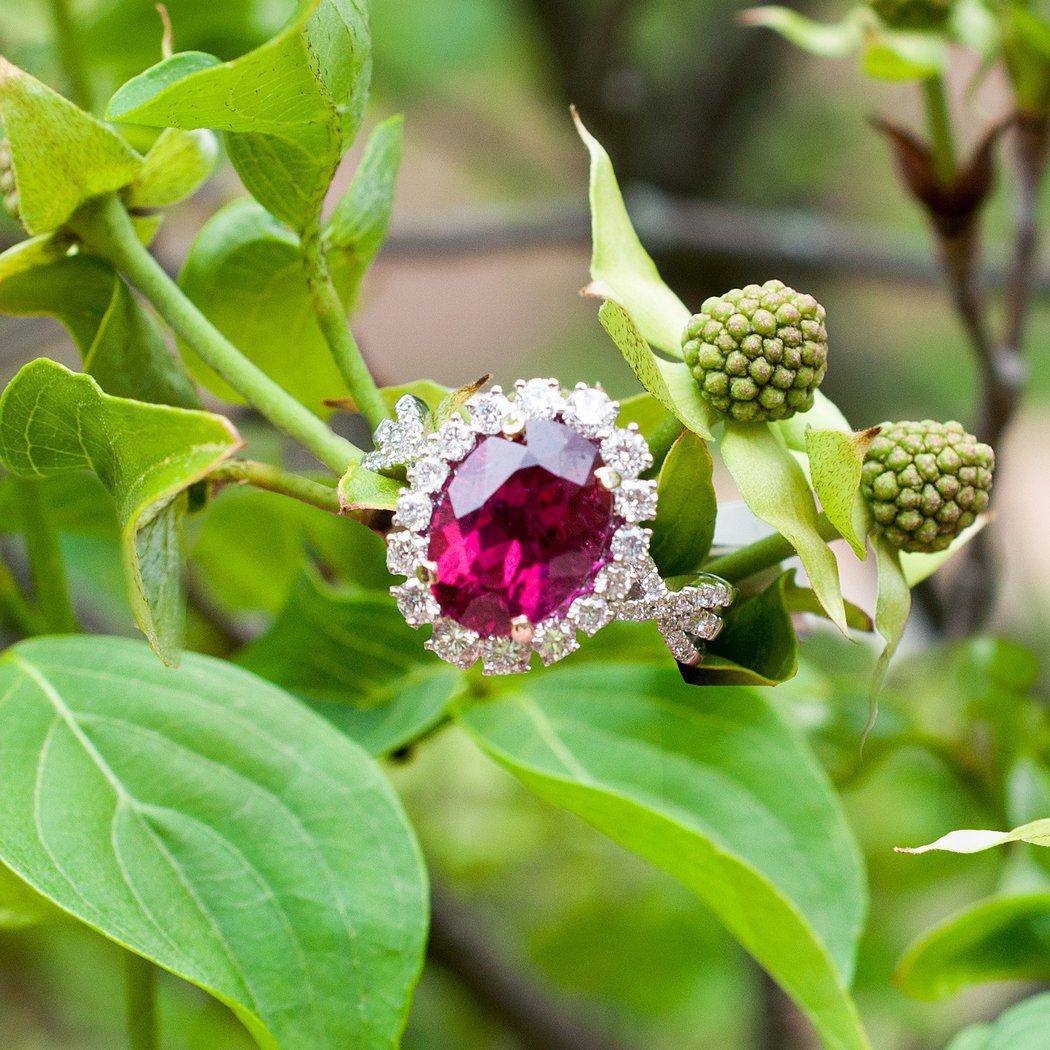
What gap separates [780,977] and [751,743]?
0.09 meters

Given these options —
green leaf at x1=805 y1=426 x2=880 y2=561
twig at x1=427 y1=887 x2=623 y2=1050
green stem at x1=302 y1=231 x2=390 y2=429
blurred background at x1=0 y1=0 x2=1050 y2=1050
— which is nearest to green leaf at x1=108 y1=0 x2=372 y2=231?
green stem at x1=302 y1=231 x2=390 y2=429

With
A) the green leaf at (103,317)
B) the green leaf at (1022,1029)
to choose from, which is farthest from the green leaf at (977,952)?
the green leaf at (103,317)

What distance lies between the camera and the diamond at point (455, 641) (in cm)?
24

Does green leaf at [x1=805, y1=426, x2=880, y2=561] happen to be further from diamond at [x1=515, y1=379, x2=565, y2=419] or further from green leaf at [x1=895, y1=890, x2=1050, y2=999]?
green leaf at [x1=895, y1=890, x2=1050, y2=999]

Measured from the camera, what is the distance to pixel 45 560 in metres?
0.37

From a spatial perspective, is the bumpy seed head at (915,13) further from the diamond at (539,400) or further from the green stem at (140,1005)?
the green stem at (140,1005)

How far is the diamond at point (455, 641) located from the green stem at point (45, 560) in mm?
179

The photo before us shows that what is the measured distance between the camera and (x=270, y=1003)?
0.91 ft

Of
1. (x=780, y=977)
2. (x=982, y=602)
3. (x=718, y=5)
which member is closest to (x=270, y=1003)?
(x=780, y=977)

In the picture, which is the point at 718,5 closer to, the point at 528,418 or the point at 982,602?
the point at 982,602

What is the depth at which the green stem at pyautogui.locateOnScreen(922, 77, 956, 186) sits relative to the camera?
47 cm

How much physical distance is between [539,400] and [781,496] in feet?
0.17

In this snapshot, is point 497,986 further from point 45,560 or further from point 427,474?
point 427,474

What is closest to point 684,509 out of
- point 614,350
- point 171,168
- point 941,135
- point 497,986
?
point 171,168
